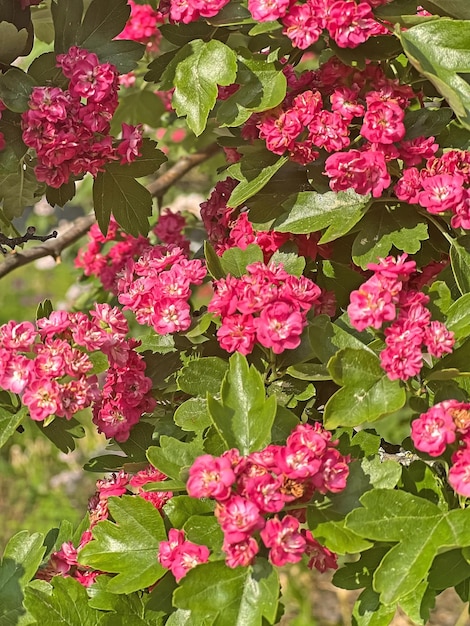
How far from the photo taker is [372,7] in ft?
3.97

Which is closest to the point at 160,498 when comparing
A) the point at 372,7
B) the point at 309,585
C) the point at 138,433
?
the point at 138,433

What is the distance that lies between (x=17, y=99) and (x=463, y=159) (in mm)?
634

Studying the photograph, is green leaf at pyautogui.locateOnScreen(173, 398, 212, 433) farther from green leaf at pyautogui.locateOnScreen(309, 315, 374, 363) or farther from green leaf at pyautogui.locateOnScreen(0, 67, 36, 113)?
green leaf at pyautogui.locateOnScreen(0, 67, 36, 113)

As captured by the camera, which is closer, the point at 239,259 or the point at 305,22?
the point at 305,22

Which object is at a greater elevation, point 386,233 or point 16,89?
point 16,89

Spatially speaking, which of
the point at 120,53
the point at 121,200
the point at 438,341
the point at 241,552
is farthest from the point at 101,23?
the point at 241,552

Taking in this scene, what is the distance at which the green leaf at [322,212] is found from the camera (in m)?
1.24

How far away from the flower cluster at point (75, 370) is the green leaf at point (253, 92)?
324 mm

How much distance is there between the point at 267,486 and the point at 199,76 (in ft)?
1.98

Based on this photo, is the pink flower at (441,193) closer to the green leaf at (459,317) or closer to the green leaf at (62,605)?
the green leaf at (459,317)

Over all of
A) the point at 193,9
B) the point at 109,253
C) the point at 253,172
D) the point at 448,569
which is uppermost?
the point at 193,9

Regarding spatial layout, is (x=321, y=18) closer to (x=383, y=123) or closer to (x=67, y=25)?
(x=383, y=123)

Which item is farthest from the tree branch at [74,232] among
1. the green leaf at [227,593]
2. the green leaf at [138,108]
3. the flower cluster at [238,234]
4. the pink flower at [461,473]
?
the pink flower at [461,473]

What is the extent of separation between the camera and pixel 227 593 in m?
1.04
